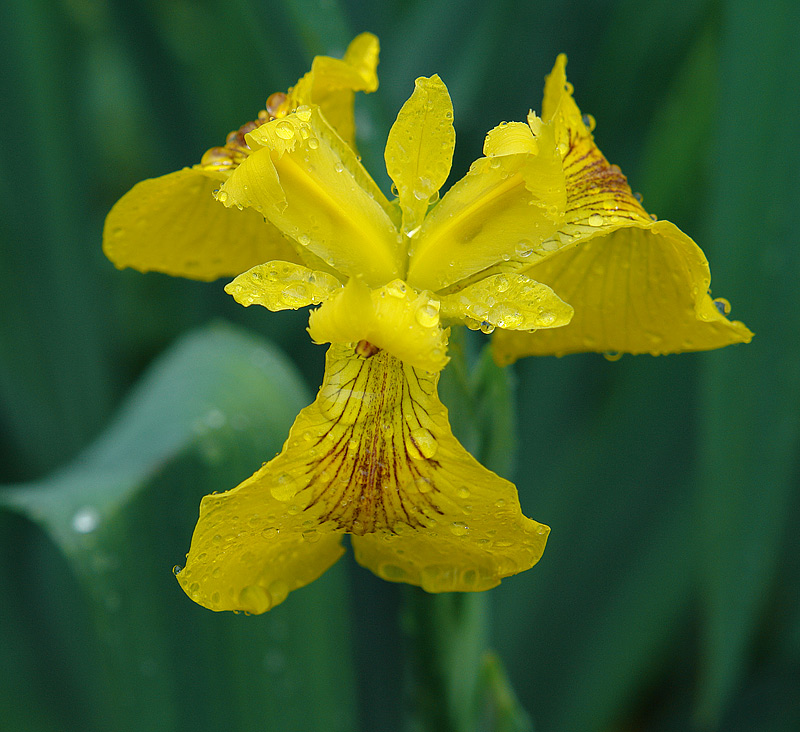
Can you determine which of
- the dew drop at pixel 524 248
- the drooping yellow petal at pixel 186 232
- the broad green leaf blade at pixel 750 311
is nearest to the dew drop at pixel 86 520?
the drooping yellow petal at pixel 186 232

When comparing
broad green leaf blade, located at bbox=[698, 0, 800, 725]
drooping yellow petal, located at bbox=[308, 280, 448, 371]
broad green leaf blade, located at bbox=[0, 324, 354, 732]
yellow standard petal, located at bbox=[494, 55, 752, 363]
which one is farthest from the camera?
broad green leaf blade, located at bbox=[698, 0, 800, 725]

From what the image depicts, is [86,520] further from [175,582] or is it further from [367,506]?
[367,506]

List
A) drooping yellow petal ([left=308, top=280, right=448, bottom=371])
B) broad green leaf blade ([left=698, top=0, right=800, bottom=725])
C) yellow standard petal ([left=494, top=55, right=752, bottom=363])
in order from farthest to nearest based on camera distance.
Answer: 1. broad green leaf blade ([left=698, top=0, right=800, bottom=725])
2. yellow standard petal ([left=494, top=55, right=752, bottom=363])
3. drooping yellow petal ([left=308, top=280, right=448, bottom=371])

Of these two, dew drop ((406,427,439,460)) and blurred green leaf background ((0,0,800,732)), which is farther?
blurred green leaf background ((0,0,800,732))

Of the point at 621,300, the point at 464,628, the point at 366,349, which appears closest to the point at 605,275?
the point at 621,300

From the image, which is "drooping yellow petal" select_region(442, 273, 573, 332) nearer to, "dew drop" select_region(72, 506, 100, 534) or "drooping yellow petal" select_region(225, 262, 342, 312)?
"drooping yellow petal" select_region(225, 262, 342, 312)

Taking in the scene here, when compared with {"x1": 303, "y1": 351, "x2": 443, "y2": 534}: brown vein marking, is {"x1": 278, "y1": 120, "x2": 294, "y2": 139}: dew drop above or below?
above

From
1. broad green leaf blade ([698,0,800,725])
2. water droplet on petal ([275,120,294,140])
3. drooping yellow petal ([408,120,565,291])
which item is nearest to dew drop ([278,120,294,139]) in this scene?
water droplet on petal ([275,120,294,140])
